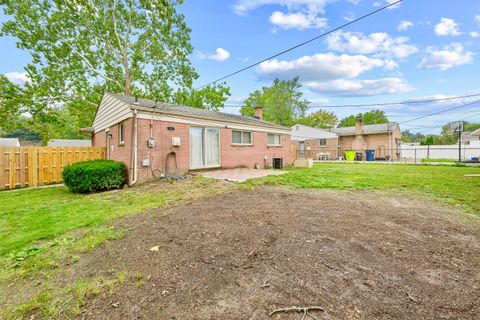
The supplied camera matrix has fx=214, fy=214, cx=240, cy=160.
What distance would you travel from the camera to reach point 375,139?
2486cm

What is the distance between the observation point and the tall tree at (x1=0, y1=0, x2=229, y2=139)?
49.9 feet

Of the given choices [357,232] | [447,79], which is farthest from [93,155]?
[447,79]

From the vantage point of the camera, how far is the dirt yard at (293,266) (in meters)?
1.74

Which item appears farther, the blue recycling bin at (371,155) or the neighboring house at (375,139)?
the neighboring house at (375,139)

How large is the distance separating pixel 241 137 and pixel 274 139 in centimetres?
331

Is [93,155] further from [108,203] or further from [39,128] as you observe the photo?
[39,128]

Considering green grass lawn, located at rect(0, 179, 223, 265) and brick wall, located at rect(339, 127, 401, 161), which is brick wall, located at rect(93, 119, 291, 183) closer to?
green grass lawn, located at rect(0, 179, 223, 265)

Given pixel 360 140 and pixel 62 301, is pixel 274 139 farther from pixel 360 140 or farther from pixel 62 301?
pixel 360 140

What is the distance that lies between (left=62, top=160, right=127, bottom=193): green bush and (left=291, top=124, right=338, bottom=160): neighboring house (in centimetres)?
2262

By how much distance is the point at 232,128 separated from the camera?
1105cm

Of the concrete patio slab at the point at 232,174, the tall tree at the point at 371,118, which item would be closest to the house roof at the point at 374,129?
the concrete patio slab at the point at 232,174

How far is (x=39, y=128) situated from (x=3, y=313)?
20.0 m

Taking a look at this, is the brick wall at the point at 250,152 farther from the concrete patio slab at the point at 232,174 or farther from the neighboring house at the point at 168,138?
the concrete patio slab at the point at 232,174

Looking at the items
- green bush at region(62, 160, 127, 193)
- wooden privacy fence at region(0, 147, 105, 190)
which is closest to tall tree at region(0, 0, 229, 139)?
wooden privacy fence at region(0, 147, 105, 190)
